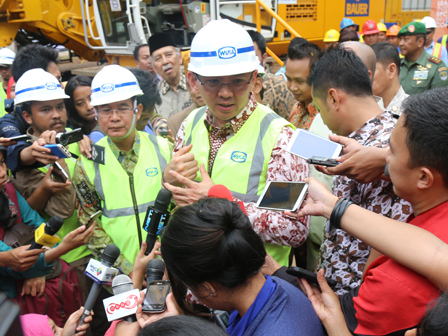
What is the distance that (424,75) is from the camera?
568 cm

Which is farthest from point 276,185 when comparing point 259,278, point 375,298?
point 375,298

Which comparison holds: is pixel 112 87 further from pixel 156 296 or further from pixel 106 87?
pixel 156 296

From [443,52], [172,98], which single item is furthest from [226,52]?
[443,52]

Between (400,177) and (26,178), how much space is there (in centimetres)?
260

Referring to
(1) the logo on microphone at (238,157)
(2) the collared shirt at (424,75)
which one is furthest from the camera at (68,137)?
(2) the collared shirt at (424,75)

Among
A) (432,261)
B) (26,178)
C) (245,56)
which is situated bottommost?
(26,178)

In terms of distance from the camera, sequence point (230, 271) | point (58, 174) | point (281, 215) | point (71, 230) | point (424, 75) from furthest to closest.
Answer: point (424, 75)
point (71, 230)
point (58, 174)
point (281, 215)
point (230, 271)

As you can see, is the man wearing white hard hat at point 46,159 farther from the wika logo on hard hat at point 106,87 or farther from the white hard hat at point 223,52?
the white hard hat at point 223,52

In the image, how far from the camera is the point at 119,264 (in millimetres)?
2373

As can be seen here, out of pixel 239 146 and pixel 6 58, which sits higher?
pixel 6 58

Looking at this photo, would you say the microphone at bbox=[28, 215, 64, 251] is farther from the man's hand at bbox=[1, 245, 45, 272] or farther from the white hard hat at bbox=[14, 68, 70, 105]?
the white hard hat at bbox=[14, 68, 70, 105]

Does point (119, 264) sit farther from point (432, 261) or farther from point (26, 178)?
point (432, 261)

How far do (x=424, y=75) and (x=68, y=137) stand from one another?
5.30 meters

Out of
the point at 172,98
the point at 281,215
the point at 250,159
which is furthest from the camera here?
the point at 172,98
